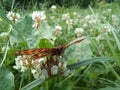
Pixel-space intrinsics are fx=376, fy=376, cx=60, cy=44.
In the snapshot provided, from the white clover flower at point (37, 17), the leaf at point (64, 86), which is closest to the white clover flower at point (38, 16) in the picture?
the white clover flower at point (37, 17)

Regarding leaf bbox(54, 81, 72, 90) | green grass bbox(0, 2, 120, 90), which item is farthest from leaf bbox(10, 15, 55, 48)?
leaf bbox(54, 81, 72, 90)

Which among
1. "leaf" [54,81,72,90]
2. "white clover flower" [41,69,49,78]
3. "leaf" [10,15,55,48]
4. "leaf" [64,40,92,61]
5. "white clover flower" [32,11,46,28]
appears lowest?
"leaf" [54,81,72,90]

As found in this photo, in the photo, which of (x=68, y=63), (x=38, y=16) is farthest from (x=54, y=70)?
(x=38, y=16)

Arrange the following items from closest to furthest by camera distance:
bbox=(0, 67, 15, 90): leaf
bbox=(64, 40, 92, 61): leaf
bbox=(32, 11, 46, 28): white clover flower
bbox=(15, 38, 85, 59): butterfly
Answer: bbox=(15, 38, 85, 59): butterfly < bbox=(0, 67, 15, 90): leaf < bbox=(64, 40, 92, 61): leaf < bbox=(32, 11, 46, 28): white clover flower

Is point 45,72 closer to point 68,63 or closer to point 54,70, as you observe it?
point 54,70

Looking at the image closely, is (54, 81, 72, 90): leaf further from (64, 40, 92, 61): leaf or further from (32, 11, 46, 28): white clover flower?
(32, 11, 46, 28): white clover flower

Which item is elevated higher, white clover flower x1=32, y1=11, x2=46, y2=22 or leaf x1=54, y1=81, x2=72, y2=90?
white clover flower x1=32, y1=11, x2=46, y2=22

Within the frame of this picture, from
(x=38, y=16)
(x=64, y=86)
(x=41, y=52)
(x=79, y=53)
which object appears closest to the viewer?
(x=41, y=52)

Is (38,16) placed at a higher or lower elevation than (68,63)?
higher

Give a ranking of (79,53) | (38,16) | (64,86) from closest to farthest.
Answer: (64,86) < (79,53) < (38,16)

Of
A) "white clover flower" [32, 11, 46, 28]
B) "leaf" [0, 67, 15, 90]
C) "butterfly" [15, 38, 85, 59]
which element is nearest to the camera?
"butterfly" [15, 38, 85, 59]
